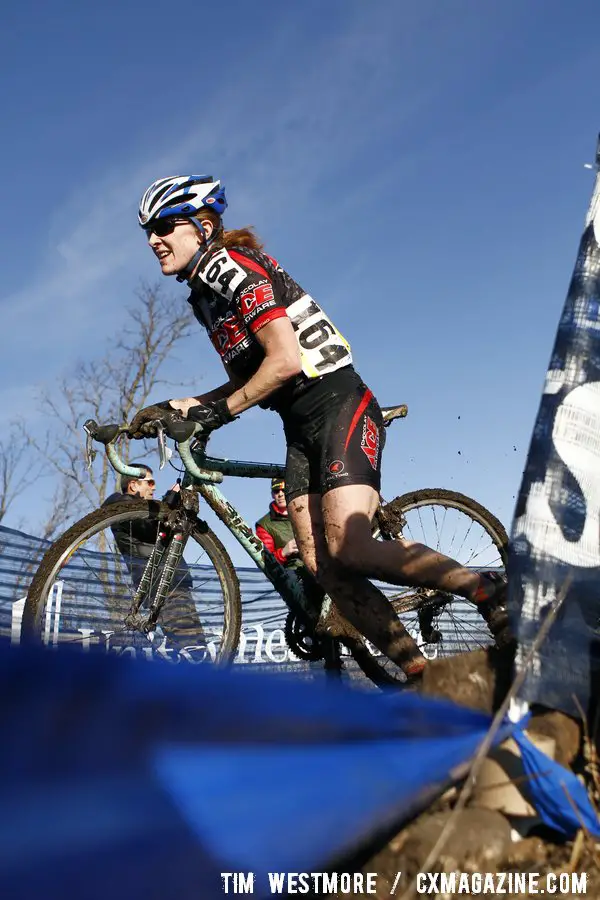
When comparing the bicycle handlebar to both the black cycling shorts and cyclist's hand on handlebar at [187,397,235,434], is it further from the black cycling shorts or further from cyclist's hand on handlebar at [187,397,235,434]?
the black cycling shorts

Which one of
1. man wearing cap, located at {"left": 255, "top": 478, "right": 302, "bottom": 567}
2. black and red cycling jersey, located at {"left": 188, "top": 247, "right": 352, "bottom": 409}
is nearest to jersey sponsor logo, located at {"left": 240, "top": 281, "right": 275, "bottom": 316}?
black and red cycling jersey, located at {"left": 188, "top": 247, "right": 352, "bottom": 409}

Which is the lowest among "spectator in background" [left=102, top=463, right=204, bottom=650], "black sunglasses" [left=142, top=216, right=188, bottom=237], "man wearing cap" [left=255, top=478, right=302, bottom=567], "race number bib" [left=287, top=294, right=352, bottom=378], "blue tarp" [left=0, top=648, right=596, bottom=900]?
"blue tarp" [left=0, top=648, right=596, bottom=900]

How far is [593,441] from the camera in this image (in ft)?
6.55

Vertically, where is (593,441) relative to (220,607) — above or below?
above

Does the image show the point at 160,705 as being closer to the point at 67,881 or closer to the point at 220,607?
the point at 67,881

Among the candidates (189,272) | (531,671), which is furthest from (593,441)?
(189,272)

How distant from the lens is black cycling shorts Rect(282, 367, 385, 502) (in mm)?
3332

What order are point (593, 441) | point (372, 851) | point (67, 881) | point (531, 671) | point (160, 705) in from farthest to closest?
point (593, 441) → point (531, 671) → point (372, 851) → point (160, 705) → point (67, 881)

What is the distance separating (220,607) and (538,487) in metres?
2.86

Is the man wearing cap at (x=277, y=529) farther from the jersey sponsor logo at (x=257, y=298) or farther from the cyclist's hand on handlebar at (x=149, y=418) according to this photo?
the jersey sponsor logo at (x=257, y=298)

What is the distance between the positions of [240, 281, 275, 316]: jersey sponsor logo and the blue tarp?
2037mm

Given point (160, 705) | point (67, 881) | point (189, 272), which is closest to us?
point (67, 881)

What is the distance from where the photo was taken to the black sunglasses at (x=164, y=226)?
12.3ft

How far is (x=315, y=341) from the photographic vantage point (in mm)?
3602
